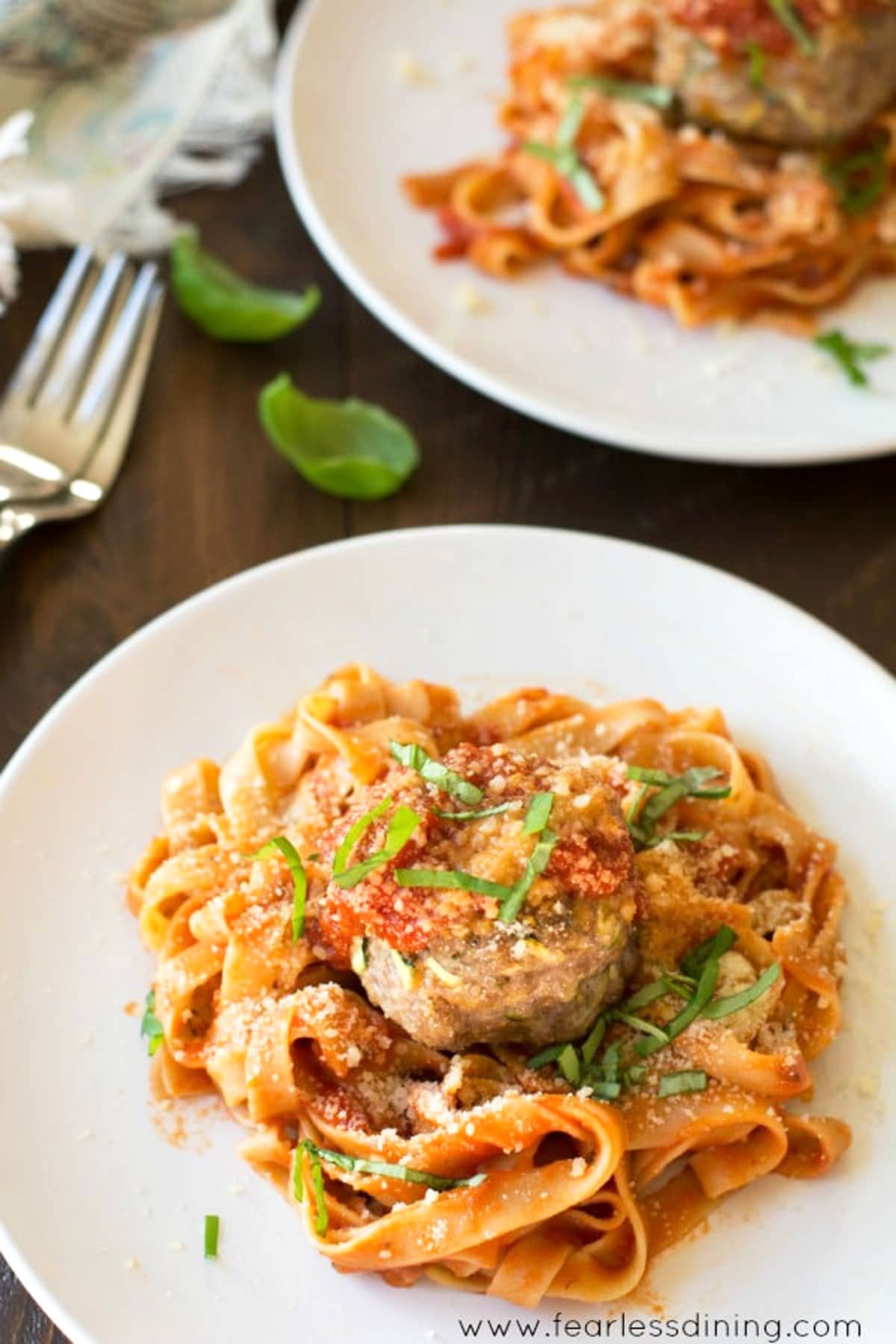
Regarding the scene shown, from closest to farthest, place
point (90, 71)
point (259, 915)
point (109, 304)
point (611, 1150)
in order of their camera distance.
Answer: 1. point (611, 1150)
2. point (259, 915)
3. point (109, 304)
4. point (90, 71)

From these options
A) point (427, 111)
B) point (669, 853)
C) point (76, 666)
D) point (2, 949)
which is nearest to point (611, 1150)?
point (669, 853)

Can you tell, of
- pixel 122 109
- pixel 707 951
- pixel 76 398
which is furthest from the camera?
pixel 122 109

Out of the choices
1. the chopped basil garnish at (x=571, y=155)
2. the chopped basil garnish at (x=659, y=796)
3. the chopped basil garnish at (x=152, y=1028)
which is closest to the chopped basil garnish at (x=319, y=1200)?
the chopped basil garnish at (x=152, y=1028)

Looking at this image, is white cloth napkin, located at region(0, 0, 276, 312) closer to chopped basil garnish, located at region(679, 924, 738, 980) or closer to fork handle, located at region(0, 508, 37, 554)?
fork handle, located at region(0, 508, 37, 554)

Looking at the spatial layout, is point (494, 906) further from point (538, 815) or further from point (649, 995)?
point (649, 995)

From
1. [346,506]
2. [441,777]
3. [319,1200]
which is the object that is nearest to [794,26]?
[346,506]

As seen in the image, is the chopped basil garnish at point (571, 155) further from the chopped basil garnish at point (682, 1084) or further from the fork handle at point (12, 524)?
the chopped basil garnish at point (682, 1084)

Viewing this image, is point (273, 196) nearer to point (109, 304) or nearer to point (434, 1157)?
point (109, 304)
